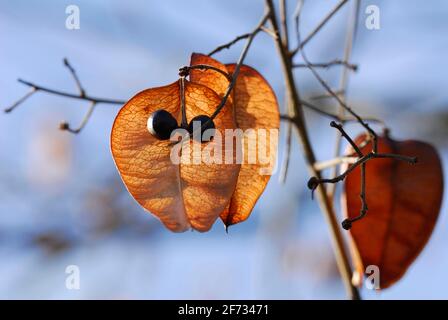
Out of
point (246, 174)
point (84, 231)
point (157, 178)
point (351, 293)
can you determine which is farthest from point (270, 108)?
point (84, 231)

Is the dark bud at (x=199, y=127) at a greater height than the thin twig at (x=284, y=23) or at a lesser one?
lesser

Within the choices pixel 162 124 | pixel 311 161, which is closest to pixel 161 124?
pixel 162 124

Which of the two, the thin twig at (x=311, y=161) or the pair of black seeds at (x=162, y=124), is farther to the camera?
the thin twig at (x=311, y=161)

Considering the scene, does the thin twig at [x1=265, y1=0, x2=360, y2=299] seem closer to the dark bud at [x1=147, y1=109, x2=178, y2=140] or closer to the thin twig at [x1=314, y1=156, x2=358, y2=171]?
the thin twig at [x1=314, y1=156, x2=358, y2=171]

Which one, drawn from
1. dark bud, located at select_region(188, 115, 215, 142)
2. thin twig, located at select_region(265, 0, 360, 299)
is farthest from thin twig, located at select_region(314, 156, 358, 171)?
dark bud, located at select_region(188, 115, 215, 142)

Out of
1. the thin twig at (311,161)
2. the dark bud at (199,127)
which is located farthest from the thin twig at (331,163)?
the dark bud at (199,127)

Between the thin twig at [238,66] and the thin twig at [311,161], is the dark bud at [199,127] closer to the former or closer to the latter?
the thin twig at [238,66]

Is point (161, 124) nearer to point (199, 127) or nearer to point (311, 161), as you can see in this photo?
point (199, 127)
